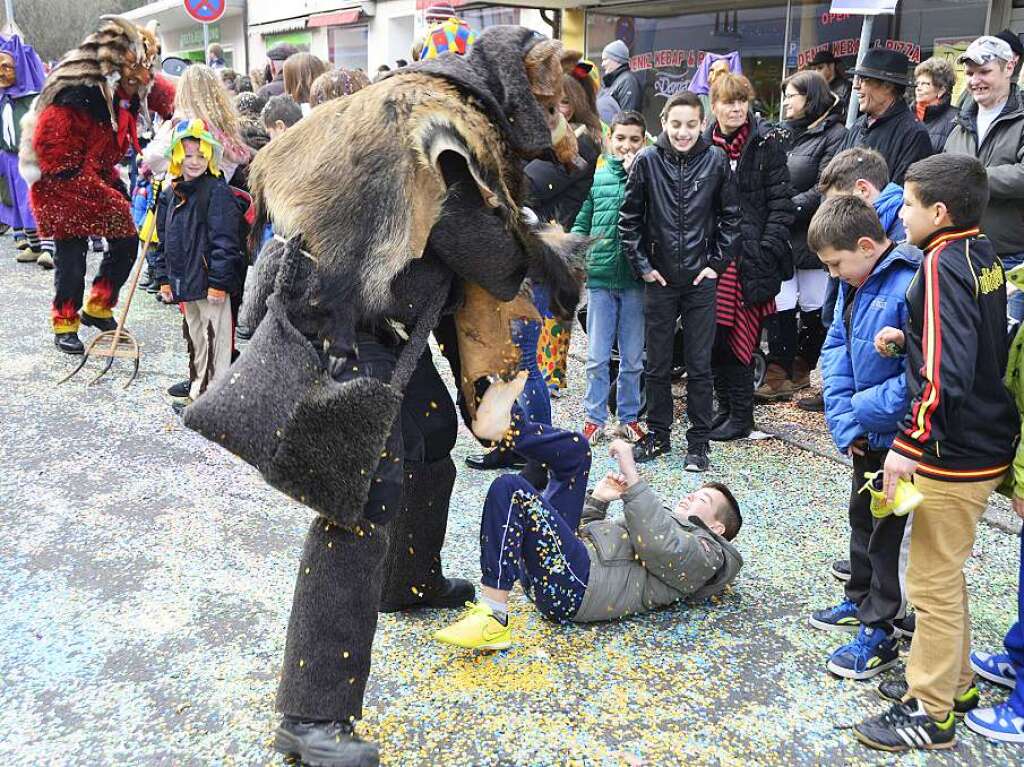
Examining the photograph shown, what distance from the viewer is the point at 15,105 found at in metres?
8.67

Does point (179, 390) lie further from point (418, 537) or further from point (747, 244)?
point (747, 244)

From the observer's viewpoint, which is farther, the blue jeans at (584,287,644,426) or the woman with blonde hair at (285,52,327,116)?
the woman with blonde hair at (285,52,327,116)

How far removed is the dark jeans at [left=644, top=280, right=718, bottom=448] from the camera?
4715 mm

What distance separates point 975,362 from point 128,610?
2.84 meters

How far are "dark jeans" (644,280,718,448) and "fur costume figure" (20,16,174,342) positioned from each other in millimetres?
3872

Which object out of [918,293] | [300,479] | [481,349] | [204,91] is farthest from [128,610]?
[204,91]

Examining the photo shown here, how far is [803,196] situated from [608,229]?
1370 millimetres

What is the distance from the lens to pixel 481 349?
258cm

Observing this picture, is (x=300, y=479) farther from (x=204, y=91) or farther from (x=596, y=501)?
(x=204, y=91)

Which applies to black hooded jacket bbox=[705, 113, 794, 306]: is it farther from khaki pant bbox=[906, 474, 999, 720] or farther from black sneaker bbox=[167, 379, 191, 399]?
black sneaker bbox=[167, 379, 191, 399]

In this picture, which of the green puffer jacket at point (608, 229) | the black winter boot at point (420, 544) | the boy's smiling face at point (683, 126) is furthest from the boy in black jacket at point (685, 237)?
the black winter boot at point (420, 544)

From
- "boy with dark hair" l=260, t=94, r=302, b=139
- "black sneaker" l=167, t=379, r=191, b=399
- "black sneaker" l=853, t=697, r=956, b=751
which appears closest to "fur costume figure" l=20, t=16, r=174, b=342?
"boy with dark hair" l=260, t=94, r=302, b=139

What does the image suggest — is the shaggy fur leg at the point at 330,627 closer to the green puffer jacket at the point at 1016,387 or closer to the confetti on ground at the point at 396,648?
the confetti on ground at the point at 396,648

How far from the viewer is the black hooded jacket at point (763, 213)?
4.89 metres
